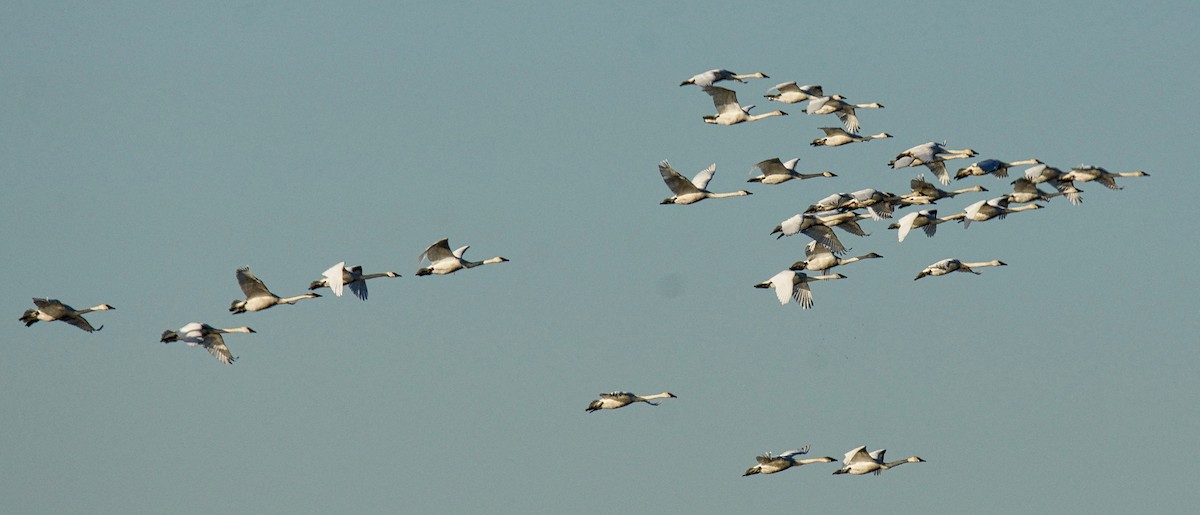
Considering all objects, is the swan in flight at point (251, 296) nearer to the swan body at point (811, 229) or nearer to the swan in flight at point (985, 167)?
the swan body at point (811, 229)

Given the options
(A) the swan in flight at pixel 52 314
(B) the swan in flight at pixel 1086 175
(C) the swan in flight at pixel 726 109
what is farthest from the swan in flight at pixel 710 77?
(A) the swan in flight at pixel 52 314

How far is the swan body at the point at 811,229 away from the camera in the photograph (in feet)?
231

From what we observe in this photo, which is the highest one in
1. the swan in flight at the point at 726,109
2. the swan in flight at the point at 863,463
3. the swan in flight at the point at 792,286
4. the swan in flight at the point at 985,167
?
the swan in flight at the point at 726,109

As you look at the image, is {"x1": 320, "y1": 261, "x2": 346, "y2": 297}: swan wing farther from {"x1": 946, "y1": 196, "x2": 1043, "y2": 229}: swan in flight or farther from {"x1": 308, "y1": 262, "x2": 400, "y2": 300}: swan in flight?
{"x1": 946, "y1": 196, "x2": 1043, "y2": 229}: swan in flight

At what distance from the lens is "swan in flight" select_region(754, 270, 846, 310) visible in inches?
2753

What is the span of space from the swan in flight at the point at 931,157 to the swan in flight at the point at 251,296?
2038cm

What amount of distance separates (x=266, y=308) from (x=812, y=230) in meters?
17.7

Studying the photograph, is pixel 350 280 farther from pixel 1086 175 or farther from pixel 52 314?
pixel 1086 175

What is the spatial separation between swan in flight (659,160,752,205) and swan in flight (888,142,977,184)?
621 centimetres

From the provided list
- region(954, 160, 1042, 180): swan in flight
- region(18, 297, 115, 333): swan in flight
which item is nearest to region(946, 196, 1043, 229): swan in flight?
region(954, 160, 1042, 180): swan in flight

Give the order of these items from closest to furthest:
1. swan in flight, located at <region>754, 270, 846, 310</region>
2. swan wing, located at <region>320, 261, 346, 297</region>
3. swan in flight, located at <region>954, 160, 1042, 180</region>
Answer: swan wing, located at <region>320, 261, 346, 297</region>, swan in flight, located at <region>754, 270, 846, 310</region>, swan in flight, located at <region>954, 160, 1042, 180</region>

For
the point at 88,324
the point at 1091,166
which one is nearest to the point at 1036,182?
the point at 1091,166

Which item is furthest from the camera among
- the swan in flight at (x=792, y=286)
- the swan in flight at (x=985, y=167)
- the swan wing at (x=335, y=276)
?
the swan in flight at (x=985, y=167)

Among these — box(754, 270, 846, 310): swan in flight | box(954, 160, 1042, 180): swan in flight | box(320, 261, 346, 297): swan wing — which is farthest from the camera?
box(954, 160, 1042, 180): swan in flight
